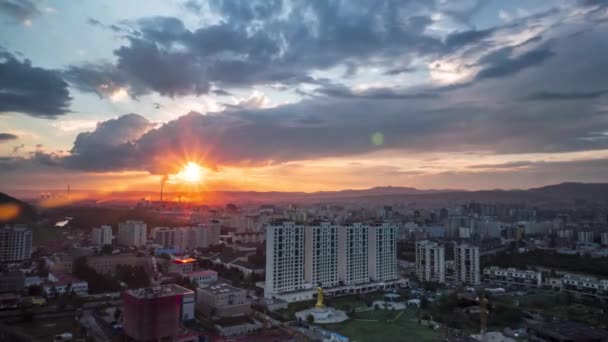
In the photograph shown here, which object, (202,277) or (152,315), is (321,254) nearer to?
(202,277)

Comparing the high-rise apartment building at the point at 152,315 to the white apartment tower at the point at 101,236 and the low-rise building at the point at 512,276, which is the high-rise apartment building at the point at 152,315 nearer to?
the low-rise building at the point at 512,276

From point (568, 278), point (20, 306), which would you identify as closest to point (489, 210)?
point (568, 278)

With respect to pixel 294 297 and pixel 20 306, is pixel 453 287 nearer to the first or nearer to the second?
pixel 294 297

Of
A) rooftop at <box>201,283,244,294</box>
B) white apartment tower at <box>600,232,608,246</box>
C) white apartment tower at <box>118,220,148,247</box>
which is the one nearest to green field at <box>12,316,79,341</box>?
rooftop at <box>201,283,244,294</box>

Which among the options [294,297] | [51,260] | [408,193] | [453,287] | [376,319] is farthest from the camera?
[408,193]

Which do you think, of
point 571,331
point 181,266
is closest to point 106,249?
point 181,266

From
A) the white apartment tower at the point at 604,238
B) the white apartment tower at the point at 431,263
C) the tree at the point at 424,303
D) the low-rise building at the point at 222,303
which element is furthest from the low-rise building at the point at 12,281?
the white apartment tower at the point at 604,238
